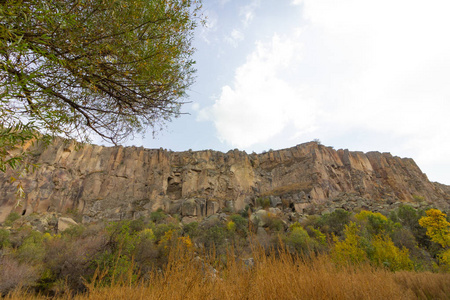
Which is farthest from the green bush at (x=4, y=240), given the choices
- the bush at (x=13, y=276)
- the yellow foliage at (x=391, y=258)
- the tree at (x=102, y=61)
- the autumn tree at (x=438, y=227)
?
the autumn tree at (x=438, y=227)

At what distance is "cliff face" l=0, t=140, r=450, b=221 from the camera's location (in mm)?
28797

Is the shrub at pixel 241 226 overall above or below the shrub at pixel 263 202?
below

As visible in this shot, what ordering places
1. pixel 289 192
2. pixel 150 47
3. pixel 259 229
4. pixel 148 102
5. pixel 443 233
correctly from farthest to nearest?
pixel 289 192, pixel 259 229, pixel 443 233, pixel 148 102, pixel 150 47

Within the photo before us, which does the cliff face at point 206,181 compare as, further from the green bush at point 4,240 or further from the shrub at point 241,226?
the green bush at point 4,240

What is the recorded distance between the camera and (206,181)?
3528 cm

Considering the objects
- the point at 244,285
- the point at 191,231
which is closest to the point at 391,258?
the point at 244,285

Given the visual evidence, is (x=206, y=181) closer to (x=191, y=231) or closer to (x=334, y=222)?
(x=191, y=231)

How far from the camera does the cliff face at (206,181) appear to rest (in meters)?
28.8

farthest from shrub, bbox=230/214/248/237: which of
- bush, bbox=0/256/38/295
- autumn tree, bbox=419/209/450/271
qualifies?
bush, bbox=0/256/38/295

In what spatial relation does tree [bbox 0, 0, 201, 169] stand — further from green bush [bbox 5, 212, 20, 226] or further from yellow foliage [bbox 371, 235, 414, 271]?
green bush [bbox 5, 212, 20, 226]

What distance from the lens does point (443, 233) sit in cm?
775

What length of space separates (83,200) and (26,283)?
27373mm

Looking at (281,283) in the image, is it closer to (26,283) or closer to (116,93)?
(116,93)

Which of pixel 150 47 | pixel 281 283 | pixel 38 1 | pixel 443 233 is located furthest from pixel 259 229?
pixel 38 1
